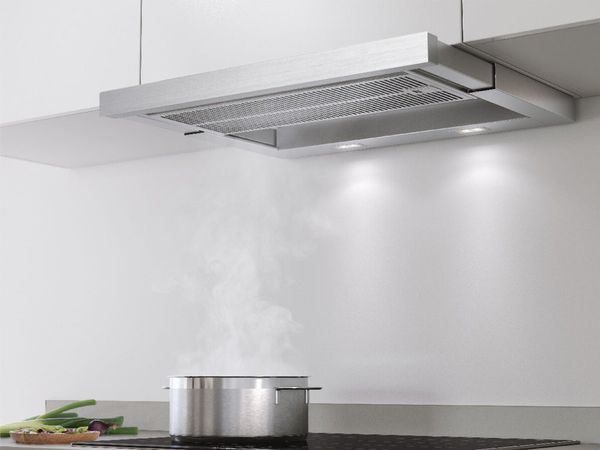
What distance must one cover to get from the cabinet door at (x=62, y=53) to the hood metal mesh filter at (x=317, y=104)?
22 cm

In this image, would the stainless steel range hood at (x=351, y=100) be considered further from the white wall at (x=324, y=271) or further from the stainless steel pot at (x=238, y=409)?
the stainless steel pot at (x=238, y=409)

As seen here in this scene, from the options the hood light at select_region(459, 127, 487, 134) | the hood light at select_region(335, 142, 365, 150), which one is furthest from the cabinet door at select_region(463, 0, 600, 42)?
the hood light at select_region(335, 142, 365, 150)

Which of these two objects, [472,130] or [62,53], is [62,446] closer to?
[62,53]

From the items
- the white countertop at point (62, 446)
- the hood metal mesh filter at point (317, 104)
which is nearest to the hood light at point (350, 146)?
the hood metal mesh filter at point (317, 104)

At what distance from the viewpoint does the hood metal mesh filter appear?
195 cm

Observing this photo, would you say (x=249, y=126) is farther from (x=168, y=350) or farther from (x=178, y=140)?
(x=168, y=350)

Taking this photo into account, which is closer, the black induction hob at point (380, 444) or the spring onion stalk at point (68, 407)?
the black induction hob at point (380, 444)

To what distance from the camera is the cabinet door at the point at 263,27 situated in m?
1.89

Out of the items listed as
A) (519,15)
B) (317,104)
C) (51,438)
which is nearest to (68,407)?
(51,438)

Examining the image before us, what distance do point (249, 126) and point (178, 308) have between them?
623mm

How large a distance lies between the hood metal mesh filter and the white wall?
0.27 metres

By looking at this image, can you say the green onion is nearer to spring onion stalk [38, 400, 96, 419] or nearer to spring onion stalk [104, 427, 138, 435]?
spring onion stalk [104, 427, 138, 435]

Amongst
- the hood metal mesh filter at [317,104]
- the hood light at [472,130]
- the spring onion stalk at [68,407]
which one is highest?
the hood metal mesh filter at [317,104]

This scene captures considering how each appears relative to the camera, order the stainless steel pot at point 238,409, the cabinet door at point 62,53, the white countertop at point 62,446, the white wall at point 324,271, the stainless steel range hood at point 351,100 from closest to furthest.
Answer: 1. the stainless steel range hood at point 351,100
2. the white countertop at point 62,446
3. the stainless steel pot at point 238,409
4. the white wall at point 324,271
5. the cabinet door at point 62,53
